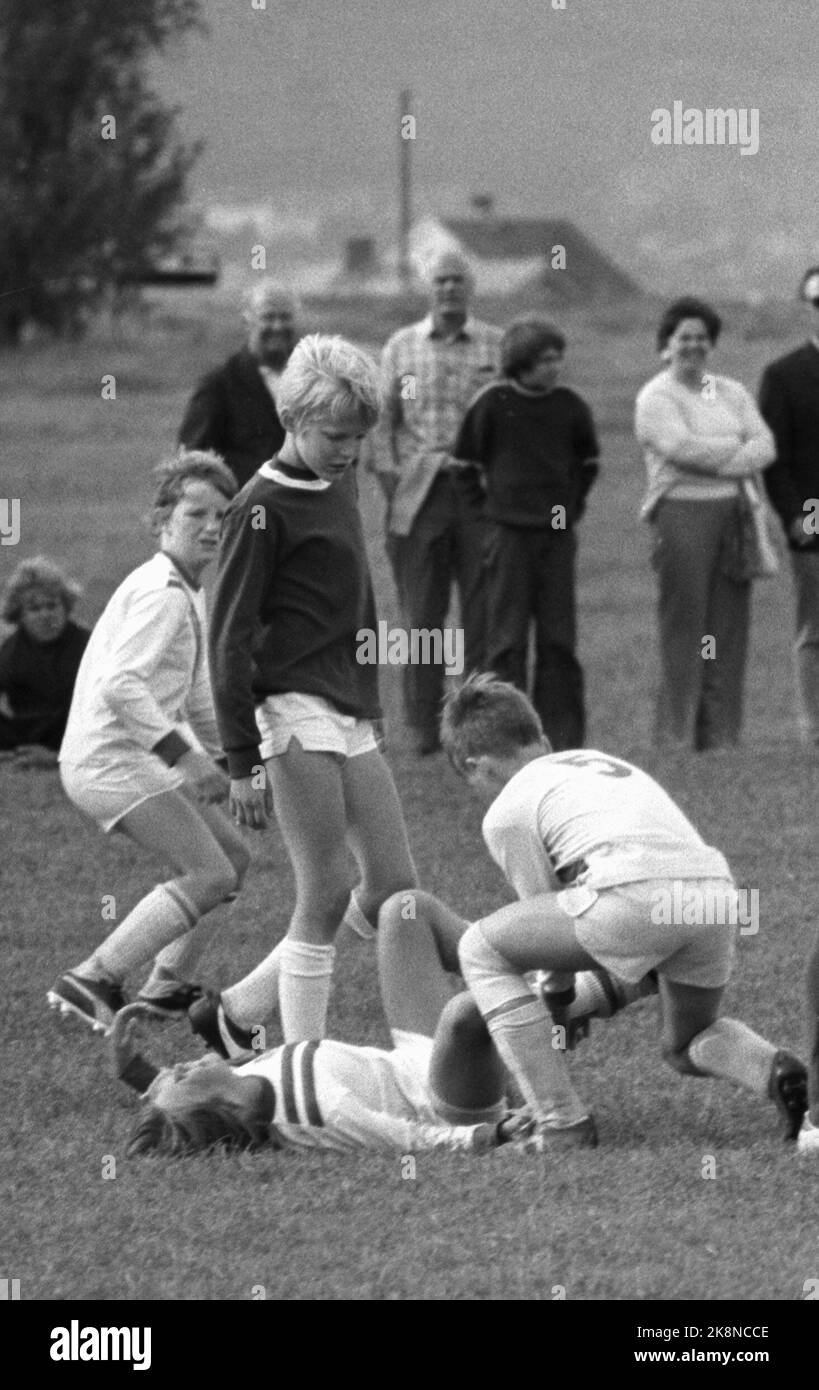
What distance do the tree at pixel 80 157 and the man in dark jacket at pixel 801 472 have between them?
31441mm

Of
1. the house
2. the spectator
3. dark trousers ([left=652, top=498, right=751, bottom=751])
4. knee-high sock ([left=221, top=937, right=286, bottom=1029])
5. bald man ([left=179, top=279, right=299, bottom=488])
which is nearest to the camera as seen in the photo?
knee-high sock ([left=221, top=937, right=286, bottom=1029])

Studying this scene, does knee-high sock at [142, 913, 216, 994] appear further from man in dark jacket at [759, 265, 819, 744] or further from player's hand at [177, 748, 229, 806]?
man in dark jacket at [759, 265, 819, 744]

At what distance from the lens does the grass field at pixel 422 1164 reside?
4.62 metres

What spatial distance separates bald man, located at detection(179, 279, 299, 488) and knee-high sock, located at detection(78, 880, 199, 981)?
3488 mm

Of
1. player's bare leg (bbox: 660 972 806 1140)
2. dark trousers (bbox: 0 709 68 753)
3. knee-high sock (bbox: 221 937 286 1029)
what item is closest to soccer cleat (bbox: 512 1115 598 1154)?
player's bare leg (bbox: 660 972 806 1140)

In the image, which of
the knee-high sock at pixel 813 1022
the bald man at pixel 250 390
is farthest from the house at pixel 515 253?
the knee-high sock at pixel 813 1022

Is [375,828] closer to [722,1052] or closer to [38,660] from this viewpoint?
[722,1052]

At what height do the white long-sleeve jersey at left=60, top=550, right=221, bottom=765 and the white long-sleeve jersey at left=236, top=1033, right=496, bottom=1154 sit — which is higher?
the white long-sleeve jersey at left=60, top=550, right=221, bottom=765

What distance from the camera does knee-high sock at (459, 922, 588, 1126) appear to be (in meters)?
5.38

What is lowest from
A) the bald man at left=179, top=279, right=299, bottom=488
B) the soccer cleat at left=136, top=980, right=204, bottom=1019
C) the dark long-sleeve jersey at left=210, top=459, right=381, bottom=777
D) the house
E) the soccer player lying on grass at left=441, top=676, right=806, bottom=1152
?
the soccer cleat at left=136, top=980, right=204, bottom=1019

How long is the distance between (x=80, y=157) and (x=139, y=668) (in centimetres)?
4096

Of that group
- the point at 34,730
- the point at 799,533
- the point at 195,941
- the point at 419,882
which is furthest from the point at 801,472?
the point at 195,941

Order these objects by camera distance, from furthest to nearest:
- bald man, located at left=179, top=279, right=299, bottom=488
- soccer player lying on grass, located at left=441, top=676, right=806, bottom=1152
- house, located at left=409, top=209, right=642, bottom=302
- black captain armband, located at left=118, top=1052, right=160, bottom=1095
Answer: house, located at left=409, top=209, right=642, bottom=302, bald man, located at left=179, top=279, right=299, bottom=488, black captain armband, located at left=118, top=1052, right=160, bottom=1095, soccer player lying on grass, located at left=441, top=676, right=806, bottom=1152
